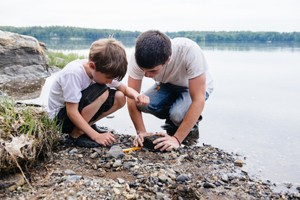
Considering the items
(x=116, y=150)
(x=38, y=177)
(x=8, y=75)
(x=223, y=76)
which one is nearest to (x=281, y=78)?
(x=223, y=76)

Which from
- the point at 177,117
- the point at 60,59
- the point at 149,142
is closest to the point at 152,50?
the point at 149,142

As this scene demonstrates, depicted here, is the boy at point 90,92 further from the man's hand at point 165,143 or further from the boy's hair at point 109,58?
the man's hand at point 165,143

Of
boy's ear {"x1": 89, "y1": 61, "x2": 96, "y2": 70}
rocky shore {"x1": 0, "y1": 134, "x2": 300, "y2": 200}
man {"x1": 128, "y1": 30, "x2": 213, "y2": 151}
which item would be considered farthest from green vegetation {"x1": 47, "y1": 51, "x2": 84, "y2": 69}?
rocky shore {"x1": 0, "y1": 134, "x2": 300, "y2": 200}

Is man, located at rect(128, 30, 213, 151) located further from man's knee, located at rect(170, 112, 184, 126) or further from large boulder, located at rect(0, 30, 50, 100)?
large boulder, located at rect(0, 30, 50, 100)

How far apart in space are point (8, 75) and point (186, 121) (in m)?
7.12

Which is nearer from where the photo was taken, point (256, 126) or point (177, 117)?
point (177, 117)

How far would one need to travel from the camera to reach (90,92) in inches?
137

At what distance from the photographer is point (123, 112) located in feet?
19.2

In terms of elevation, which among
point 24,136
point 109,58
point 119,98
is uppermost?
point 109,58

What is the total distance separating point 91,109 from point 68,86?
364 mm

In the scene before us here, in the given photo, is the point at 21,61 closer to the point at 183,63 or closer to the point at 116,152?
the point at 183,63

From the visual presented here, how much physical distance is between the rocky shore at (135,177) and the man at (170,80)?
0.30 m

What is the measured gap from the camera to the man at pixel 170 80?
3.31m

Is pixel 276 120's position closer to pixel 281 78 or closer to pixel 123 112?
pixel 123 112
